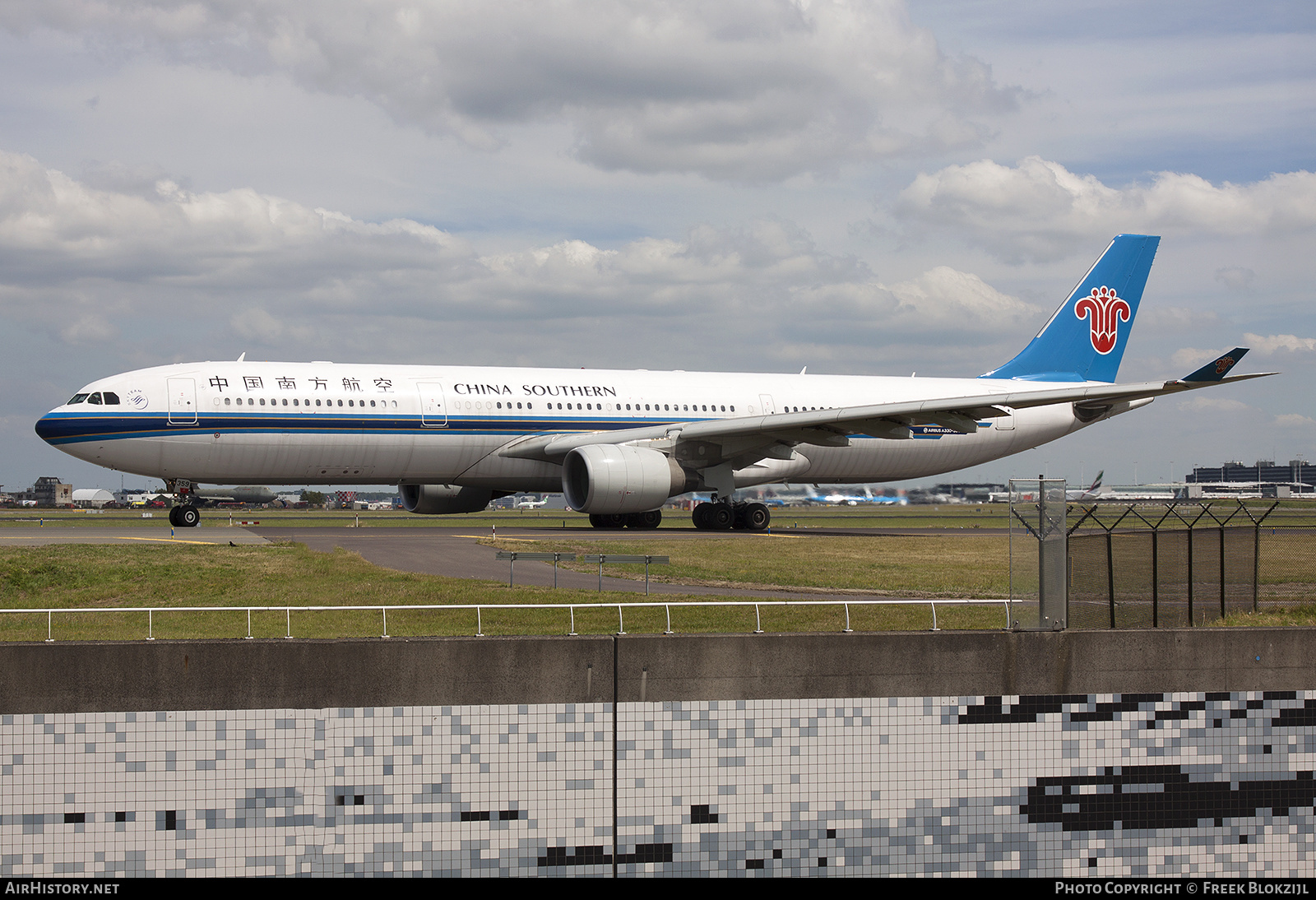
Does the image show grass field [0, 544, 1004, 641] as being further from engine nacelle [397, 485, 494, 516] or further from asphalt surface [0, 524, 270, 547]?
engine nacelle [397, 485, 494, 516]

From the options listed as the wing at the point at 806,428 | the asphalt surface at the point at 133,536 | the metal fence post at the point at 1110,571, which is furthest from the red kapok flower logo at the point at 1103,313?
the metal fence post at the point at 1110,571

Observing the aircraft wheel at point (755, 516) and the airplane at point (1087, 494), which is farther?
the aircraft wheel at point (755, 516)

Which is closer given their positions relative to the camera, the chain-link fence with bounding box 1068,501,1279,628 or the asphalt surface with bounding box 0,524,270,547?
the chain-link fence with bounding box 1068,501,1279,628

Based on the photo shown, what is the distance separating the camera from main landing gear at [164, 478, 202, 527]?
1249 inches

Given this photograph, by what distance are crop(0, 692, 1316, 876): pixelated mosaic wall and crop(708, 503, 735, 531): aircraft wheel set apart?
73.4ft

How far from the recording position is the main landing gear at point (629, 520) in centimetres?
3619

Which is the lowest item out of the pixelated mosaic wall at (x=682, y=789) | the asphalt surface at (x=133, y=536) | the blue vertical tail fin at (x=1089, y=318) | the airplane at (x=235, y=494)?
the pixelated mosaic wall at (x=682, y=789)

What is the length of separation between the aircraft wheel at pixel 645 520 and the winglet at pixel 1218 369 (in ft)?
50.7

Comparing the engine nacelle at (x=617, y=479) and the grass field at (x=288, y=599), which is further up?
the engine nacelle at (x=617, y=479)

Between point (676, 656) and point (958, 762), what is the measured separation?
9.82ft

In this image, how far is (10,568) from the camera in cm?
1909

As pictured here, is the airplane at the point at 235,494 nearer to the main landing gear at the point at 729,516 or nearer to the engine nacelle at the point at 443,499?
the engine nacelle at the point at 443,499

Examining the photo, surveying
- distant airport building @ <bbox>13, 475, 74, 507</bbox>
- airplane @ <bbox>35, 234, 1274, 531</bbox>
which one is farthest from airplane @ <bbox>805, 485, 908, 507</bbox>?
distant airport building @ <bbox>13, 475, 74, 507</bbox>

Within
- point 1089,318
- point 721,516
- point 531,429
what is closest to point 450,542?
point 531,429
